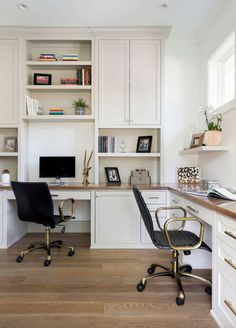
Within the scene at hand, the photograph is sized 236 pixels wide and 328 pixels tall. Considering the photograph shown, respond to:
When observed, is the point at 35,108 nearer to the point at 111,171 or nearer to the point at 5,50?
the point at 5,50

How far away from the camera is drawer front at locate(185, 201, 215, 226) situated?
69.7 inches

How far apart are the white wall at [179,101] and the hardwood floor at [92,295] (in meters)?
1.51

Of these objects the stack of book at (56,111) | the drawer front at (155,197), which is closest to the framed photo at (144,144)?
the drawer front at (155,197)

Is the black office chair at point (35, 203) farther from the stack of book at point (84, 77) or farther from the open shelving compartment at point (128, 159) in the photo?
the stack of book at point (84, 77)

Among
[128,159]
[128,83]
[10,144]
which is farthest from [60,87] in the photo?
[128,159]

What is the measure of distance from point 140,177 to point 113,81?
4.63ft

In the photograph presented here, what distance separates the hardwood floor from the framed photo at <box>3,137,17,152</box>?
1521mm

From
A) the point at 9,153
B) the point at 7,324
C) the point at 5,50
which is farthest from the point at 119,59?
the point at 7,324

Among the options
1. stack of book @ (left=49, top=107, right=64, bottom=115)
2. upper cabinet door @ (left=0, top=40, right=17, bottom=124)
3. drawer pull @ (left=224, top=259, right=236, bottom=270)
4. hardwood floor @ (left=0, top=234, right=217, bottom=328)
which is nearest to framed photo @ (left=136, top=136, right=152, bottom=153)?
stack of book @ (left=49, top=107, right=64, bottom=115)

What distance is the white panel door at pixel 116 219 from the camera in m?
3.07

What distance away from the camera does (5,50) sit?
3.34 metres

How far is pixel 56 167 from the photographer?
346 centimetres

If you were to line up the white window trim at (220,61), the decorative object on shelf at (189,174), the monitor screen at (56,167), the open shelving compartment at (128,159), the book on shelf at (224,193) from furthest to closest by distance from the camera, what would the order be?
the open shelving compartment at (128,159)
the monitor screen at (56,167)
the decorative object on shelf at (189,174)
the white window trim at (220,61)
the book on shelf at (224,193)

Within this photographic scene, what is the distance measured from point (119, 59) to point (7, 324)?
10.5ft
